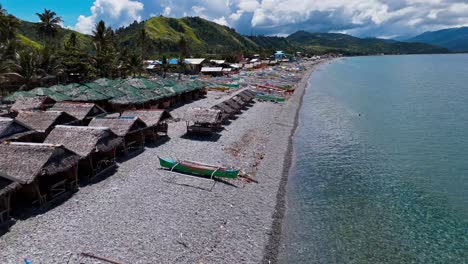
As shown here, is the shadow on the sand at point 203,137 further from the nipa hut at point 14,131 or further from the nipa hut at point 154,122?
the nipa hut at point 14,131

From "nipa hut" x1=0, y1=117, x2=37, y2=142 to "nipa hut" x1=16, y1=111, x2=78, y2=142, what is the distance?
0.96 meters

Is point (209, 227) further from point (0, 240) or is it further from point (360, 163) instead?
point (360, 163)

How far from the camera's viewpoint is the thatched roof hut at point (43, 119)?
23.9m

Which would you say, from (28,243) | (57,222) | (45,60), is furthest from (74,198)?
(45,60)

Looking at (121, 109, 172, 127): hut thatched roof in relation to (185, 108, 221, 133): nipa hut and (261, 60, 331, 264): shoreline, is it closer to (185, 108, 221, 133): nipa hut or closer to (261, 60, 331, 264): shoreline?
(185, 108, 221, 133): nipa hut

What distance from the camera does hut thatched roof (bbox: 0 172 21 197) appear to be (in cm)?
1404

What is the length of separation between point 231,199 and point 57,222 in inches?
333

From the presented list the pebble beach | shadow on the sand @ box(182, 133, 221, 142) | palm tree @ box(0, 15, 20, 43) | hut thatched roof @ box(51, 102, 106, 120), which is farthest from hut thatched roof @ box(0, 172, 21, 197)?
palm tree @ box(0, 15, 20, 43)

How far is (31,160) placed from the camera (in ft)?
52.5

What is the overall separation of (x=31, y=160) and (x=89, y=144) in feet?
11.5

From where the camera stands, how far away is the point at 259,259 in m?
14.0

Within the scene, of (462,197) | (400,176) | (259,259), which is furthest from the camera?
(400,176)

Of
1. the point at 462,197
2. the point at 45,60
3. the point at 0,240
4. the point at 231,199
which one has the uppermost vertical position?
the point at 45,60

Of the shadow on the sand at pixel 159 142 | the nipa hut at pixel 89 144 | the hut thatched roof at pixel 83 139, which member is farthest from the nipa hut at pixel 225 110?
the hut thatched roof at pixel 83 139
